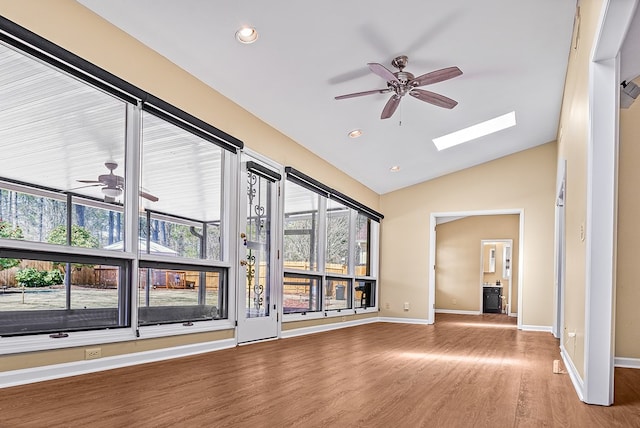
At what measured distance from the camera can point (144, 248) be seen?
Result: 4098 millimetres

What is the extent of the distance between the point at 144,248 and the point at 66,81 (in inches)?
55.6

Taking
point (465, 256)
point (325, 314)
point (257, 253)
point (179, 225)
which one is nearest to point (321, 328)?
point (325, 314)

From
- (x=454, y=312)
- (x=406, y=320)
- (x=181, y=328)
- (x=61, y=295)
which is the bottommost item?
(x=454, y=312)

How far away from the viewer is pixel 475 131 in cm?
744

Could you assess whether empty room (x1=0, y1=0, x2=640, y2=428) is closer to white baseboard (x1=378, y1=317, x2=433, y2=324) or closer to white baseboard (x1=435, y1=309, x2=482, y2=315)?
white baseboard (x1=378, y1=317, x2=433, y2=324)

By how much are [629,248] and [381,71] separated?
296 centimetres

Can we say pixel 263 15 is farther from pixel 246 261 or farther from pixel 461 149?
pixel 461 149

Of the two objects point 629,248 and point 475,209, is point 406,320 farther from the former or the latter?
point 629,248

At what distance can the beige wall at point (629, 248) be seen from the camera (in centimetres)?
470

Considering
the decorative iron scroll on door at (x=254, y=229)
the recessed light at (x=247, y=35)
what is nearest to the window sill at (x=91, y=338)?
the decorative iron scroll on door at (x=254, y=229)

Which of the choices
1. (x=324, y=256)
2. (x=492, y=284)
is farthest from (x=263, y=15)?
(x=492, y=284)

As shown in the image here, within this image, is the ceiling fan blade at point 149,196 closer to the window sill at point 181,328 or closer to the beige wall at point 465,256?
the window sill at point 181,328

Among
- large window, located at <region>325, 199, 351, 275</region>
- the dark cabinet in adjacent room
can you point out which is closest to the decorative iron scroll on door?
large window, located at <region>325, 199, 351, 275</region>

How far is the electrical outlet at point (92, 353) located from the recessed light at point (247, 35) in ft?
8.56
